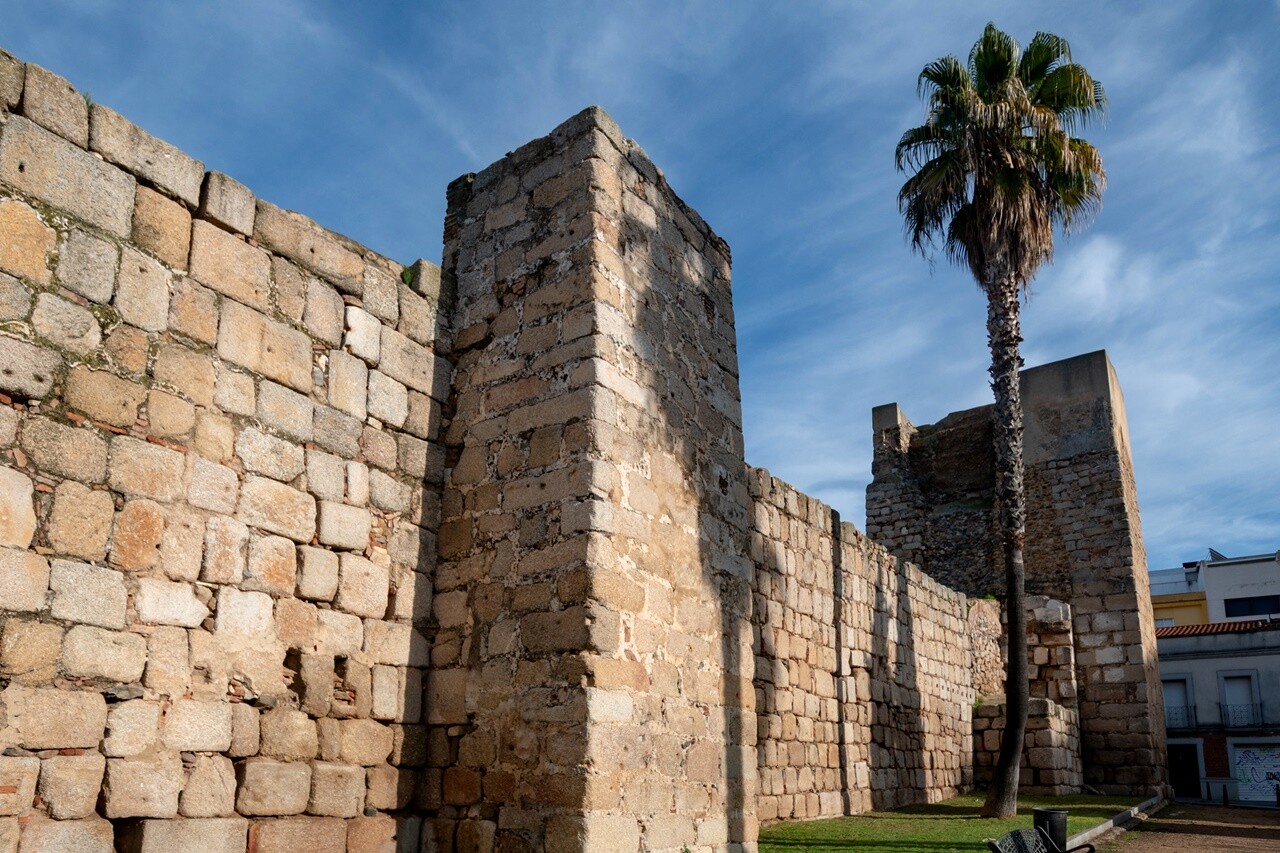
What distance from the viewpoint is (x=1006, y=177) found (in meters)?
13.9

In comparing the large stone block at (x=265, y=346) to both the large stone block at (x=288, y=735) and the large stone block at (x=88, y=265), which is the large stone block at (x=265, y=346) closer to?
the large stone block at (x=88, y=265)

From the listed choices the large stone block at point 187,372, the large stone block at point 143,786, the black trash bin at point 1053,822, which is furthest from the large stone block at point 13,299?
the black trash bin at point 1053,822

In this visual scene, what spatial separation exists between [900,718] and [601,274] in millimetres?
8829

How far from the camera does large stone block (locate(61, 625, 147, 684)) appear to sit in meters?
4.50

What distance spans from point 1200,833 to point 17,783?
40.7 feet

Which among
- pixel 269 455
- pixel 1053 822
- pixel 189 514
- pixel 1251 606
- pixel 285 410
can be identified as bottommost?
pixel 1053 822

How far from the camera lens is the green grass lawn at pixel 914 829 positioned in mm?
8773

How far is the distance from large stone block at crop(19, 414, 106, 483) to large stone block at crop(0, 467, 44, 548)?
0.36ft

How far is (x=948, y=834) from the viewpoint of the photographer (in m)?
10.0

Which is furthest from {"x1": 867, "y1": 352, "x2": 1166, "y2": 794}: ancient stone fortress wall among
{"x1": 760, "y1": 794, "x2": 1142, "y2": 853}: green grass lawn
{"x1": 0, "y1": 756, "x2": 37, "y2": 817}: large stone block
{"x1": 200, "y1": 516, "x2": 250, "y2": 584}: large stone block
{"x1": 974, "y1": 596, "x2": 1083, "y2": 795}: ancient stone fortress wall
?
{"x1": 0, "y1": 756, "x2": 37, "y2": 817}: large stone block

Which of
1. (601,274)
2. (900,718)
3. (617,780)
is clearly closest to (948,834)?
(900,718)

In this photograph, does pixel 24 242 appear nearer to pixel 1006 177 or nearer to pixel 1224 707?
pixel 1006 177

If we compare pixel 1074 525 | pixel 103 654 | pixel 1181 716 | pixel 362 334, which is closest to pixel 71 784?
pixel 103 654

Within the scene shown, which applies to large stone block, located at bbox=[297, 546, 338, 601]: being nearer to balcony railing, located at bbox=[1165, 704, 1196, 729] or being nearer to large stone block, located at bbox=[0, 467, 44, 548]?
large stone block, located at bbox=[0, 467, 44, 548]
